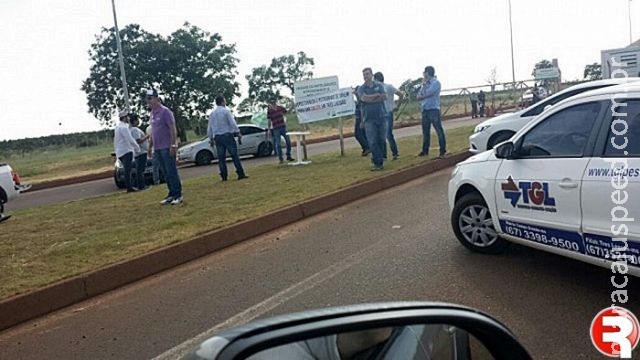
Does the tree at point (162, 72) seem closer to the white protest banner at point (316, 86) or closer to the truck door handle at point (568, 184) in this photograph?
the white protest banner at point (316, 86)

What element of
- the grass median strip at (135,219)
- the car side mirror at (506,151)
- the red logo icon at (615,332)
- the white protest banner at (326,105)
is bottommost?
the red logo icon at (615,332)

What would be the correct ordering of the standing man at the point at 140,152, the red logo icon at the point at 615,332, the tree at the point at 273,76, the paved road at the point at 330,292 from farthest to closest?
the tree at the point at 273,76, the standing man at the point at 140,152, the paved road at the point at 330,292, the red logo icon at the point at 615,332

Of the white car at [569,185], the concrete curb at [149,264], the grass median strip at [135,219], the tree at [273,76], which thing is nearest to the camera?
the white car at [569,185]

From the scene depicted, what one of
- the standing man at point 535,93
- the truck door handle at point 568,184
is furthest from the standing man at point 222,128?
the standing man at point 535,93

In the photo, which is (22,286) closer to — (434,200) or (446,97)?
(434,200)

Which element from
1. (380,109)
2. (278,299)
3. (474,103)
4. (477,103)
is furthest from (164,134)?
(477,103)

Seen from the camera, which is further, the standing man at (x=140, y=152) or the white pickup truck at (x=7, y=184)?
the standing man at (x=140, y=152)

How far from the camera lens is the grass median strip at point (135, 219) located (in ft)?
22.0

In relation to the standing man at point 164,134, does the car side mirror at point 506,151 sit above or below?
below

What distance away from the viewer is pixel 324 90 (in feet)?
53.1

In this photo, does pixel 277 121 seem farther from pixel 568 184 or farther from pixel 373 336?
pixel 373 336

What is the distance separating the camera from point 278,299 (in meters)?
5.19

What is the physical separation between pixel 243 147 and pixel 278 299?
19.0 m

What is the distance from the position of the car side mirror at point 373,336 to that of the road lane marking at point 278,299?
2.24 m
